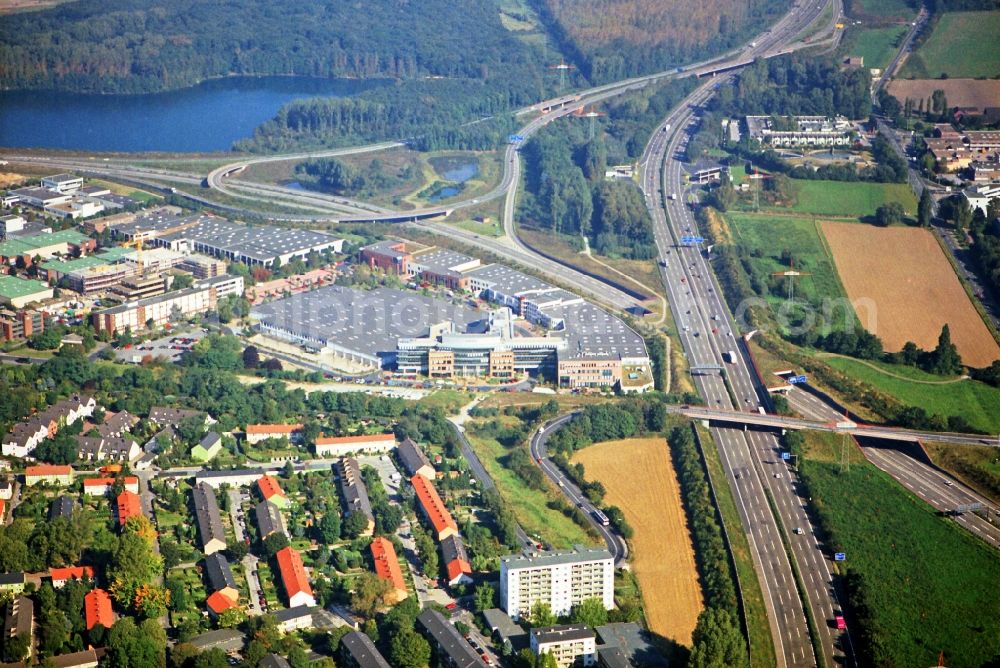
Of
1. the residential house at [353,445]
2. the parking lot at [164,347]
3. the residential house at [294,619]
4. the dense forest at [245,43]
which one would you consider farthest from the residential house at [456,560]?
the dense forest at [245,43]

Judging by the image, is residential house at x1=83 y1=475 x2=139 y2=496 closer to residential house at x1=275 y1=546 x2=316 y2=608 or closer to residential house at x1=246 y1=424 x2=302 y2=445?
residential house at x1=246 y1=424 x2=302 y2=445

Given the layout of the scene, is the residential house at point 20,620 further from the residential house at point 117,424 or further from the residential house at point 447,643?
the residential house at point 117,424

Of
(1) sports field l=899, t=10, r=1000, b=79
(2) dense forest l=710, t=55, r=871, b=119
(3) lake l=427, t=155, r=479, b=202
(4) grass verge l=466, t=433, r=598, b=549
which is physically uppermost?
(1) sports field l=899, t=10, r=1000, b=79

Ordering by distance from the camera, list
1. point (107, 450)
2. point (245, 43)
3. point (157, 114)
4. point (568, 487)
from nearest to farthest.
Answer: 1. point (568, 487)
2. point (107, 450)
3. point (157, 114)
4. point (245, 43)

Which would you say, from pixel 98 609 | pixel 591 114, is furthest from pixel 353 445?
pixel 591 114

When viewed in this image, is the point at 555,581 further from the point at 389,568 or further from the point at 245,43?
the point at 245,43

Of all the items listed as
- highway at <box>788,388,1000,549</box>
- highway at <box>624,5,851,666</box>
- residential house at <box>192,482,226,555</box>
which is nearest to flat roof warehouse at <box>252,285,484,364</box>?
highway at <box>624,5,851,666</box>

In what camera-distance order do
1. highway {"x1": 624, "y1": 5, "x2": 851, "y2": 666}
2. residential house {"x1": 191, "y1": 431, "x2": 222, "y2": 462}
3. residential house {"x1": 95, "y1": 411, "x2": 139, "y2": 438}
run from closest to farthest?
highway {"x1": 624, "y1": 5, "x2": 851, "y2": 666} → residential house {"x1": 191, "y1": 431, "x2": 222, "y2": 462} → residential house {"x1": 95, "y1": 411, "x2": 139, "y2": 438}
